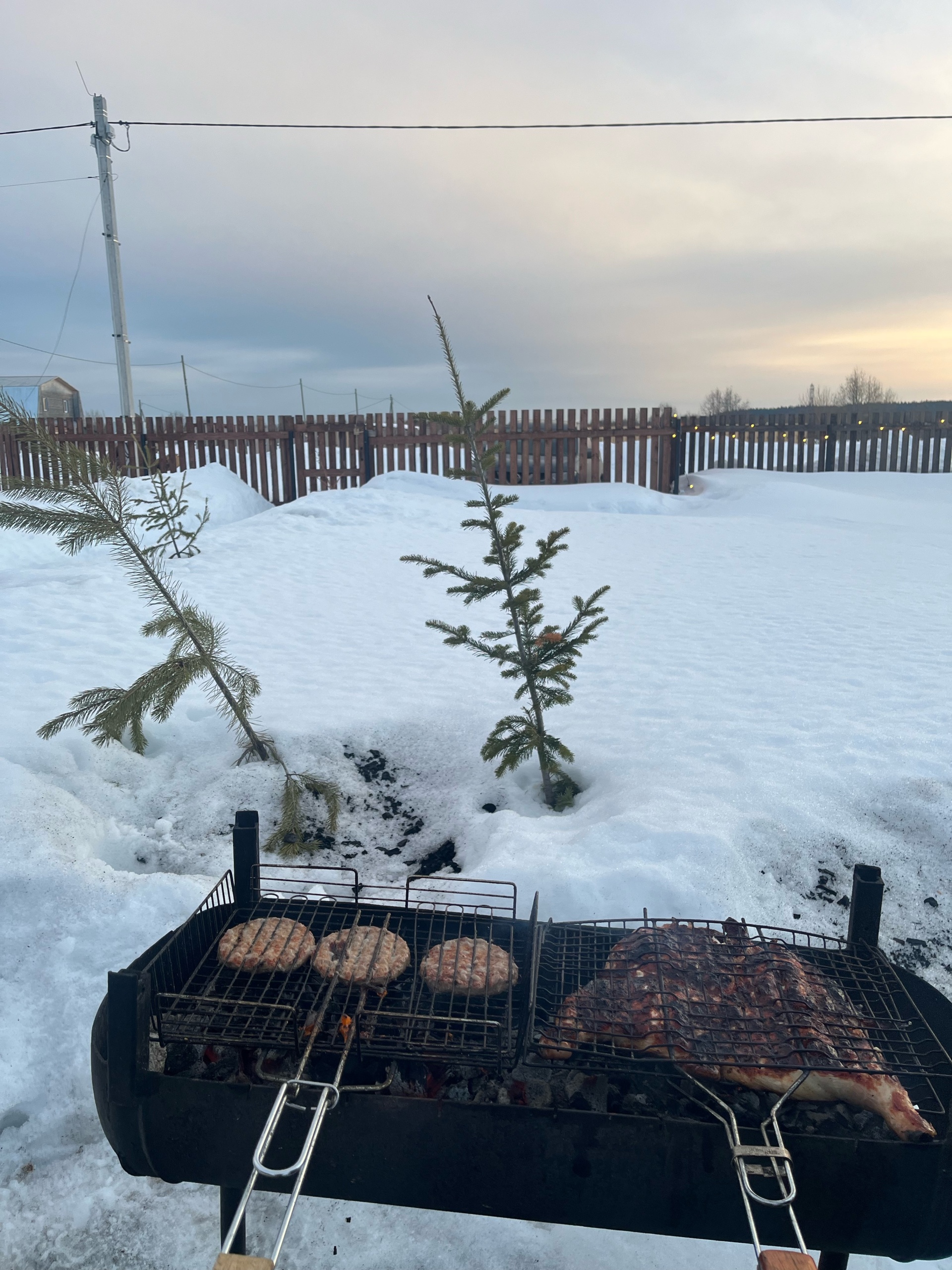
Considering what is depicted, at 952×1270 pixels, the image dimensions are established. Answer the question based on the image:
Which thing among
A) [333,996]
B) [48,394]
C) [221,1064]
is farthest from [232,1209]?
[48,394]

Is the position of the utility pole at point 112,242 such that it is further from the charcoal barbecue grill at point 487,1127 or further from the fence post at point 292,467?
the charcoal barbecue grill at point 487,1127

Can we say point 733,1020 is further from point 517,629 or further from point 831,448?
point 831,448

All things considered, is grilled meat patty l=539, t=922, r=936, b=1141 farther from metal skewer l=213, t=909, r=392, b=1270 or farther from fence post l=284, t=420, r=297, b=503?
fence post l=284, t=420, r=297, b=503

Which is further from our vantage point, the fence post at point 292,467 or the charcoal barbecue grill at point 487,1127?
the fence post at point 292,467

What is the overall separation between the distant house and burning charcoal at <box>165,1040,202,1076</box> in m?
46.7

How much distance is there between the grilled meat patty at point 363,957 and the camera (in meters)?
2.75

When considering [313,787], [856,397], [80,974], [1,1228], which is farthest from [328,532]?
[856,397]

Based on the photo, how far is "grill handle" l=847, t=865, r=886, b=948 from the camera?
292 cm

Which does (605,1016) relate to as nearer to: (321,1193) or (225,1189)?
(321,1193)

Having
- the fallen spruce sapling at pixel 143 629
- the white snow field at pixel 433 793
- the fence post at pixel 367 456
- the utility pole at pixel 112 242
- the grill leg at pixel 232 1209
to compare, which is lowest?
the grill leg at pixel 232 1209

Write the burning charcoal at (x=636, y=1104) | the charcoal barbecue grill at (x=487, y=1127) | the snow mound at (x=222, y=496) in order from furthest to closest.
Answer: the snow mound at (x=222, y=496) → the burning charcoal at (x=636, y=1104) → the charcoal barbecue grill at (x=487, y=1127)

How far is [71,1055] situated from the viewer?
127 inches

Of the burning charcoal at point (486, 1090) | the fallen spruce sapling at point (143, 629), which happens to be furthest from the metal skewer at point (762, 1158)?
the fallen spruce sapling at point (143, 629)

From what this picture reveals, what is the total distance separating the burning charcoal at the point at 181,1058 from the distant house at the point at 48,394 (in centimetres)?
4669
